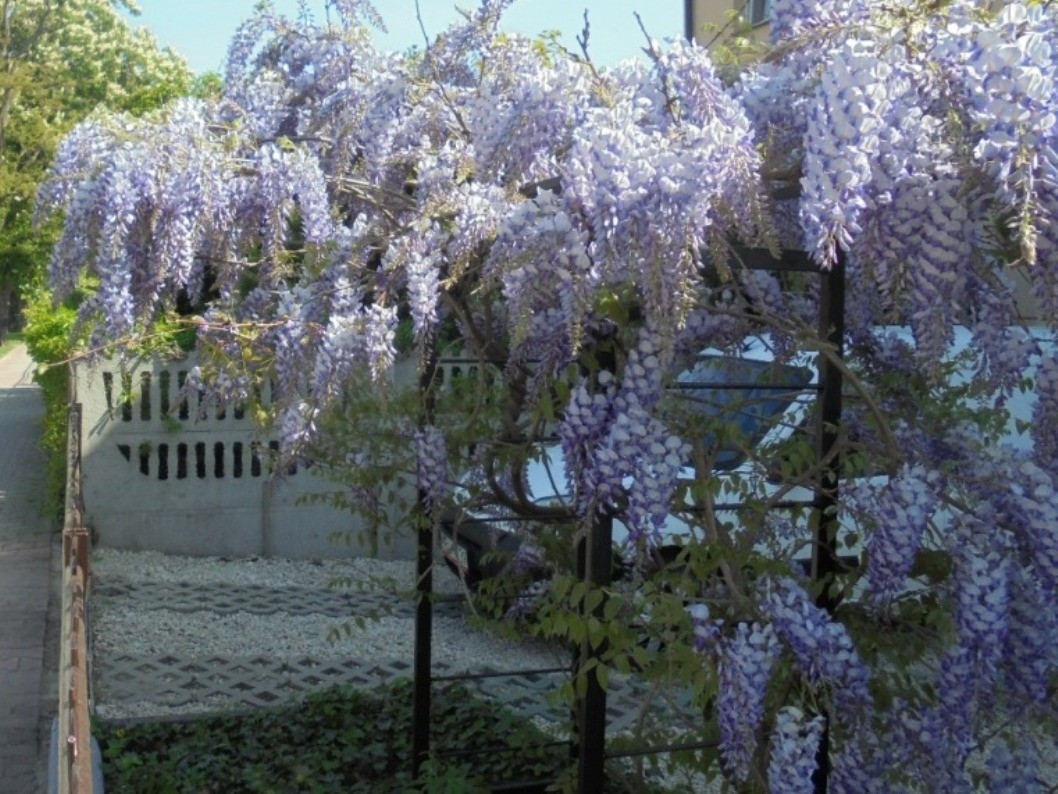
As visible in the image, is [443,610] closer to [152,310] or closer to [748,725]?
[152,310]

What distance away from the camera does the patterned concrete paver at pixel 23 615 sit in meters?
5.34

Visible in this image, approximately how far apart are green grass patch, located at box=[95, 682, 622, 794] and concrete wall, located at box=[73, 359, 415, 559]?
3.19 m

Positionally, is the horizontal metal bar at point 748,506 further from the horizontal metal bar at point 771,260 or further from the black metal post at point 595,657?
the horizontal metal bar at point 771,260

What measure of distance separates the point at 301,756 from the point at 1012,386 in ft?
10.4

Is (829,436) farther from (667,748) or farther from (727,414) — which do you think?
(667,748)

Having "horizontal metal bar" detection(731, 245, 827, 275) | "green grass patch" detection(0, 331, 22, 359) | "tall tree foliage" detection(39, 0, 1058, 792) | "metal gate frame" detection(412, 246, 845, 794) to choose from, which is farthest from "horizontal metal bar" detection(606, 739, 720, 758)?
"green grass patch" detection(0, 331, 22, 359)

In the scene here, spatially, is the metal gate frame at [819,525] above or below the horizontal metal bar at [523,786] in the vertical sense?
above

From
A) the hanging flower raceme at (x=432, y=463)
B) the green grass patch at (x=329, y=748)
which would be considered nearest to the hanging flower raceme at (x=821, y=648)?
the hanging flower raceme at (x=432, y=463)

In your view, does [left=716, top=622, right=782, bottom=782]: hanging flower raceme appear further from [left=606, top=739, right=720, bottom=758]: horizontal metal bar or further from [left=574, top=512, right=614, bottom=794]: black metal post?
[left=606, top=739, right=720, bottom=758]: horizontal metal bar

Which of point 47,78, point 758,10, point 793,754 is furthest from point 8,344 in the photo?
point 793,754

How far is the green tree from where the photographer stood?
27.6m

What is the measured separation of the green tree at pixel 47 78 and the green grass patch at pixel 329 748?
70.6ft

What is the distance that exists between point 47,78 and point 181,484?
77.9ft

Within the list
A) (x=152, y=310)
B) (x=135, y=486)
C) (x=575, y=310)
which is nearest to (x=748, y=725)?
(x=575, y=310)
